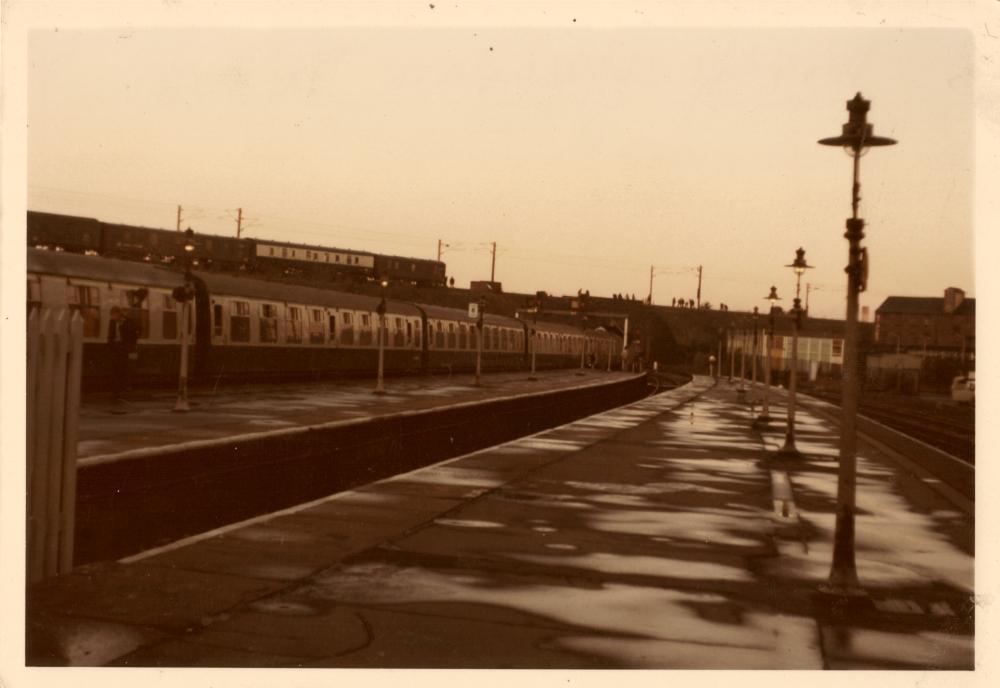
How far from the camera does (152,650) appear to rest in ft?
26.9

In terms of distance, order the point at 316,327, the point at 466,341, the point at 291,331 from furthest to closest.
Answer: the point at 466,341
the point at 316,327
the point at 291,331

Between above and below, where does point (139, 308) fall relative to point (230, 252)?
below

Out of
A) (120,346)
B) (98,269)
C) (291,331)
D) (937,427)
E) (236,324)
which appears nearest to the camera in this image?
(120,346)

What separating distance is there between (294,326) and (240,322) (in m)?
4.33

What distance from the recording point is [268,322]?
38.8 metres

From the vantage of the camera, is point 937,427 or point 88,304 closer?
point 88,304

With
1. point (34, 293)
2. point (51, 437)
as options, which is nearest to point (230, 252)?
point (34, 293)

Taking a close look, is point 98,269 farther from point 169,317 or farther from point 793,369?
point 793,369

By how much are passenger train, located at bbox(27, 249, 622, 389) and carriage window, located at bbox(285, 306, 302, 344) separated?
5 cm

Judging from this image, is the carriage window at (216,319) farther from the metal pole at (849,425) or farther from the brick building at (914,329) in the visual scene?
the brick building at (914,329)

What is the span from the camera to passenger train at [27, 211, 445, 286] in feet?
162

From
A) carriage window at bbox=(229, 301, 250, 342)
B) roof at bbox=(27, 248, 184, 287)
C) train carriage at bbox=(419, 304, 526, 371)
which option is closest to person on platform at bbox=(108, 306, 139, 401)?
roof at bbox=(27, 248, 184, 287)

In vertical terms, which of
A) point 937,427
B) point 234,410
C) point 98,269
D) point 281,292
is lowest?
point 937,427

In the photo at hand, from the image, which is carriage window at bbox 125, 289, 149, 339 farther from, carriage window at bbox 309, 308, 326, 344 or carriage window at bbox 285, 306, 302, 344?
carriage window at bbox 309, 308, 326, 344
